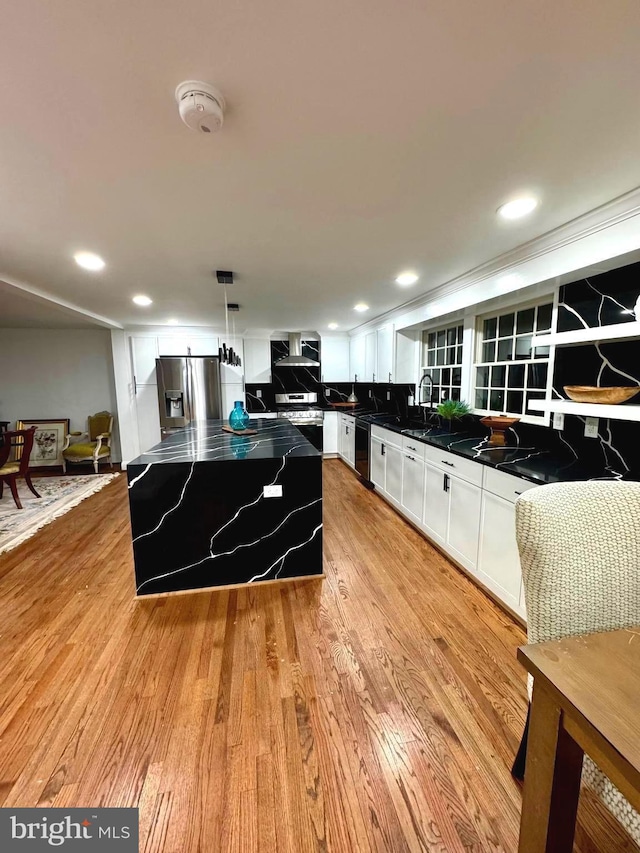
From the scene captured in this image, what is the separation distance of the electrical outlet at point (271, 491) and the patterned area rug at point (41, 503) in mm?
2438

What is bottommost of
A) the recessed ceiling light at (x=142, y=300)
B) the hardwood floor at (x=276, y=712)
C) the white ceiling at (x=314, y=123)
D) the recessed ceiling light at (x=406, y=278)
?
the hardwood floor at (x=276, y=712)

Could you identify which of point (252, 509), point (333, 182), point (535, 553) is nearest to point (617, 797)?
point (535, 553)

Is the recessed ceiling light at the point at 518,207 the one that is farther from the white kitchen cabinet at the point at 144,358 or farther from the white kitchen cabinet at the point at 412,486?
the white kitchen cabinet at the point at 144,358

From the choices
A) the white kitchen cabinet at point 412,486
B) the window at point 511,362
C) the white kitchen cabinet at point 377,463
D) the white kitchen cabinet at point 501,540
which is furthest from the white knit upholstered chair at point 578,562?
the white kitchen cabinet at point 377,463

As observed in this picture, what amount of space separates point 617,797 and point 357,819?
77cm

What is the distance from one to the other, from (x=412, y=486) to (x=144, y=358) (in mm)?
4722

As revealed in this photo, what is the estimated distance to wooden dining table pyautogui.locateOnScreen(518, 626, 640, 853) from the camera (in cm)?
64

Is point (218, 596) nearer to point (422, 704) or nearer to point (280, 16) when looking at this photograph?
point (422, 704)

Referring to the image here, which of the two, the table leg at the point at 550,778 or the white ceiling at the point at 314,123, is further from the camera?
the white ceiling at the point at 314,123

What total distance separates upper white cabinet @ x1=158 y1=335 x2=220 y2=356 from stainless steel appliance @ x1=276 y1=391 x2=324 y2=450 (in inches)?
56.5

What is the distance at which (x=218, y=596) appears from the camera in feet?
7.48

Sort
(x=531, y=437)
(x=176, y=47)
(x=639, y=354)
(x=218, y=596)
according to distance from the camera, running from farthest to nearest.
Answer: (x=531, y=437) < (x=218, y=596) < (x=639, y=354) < (x=176, y=47)

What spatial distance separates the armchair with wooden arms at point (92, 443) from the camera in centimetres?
519

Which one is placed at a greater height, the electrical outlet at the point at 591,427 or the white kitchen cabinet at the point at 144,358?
the white kitchen cabinet at the point at 144,358
